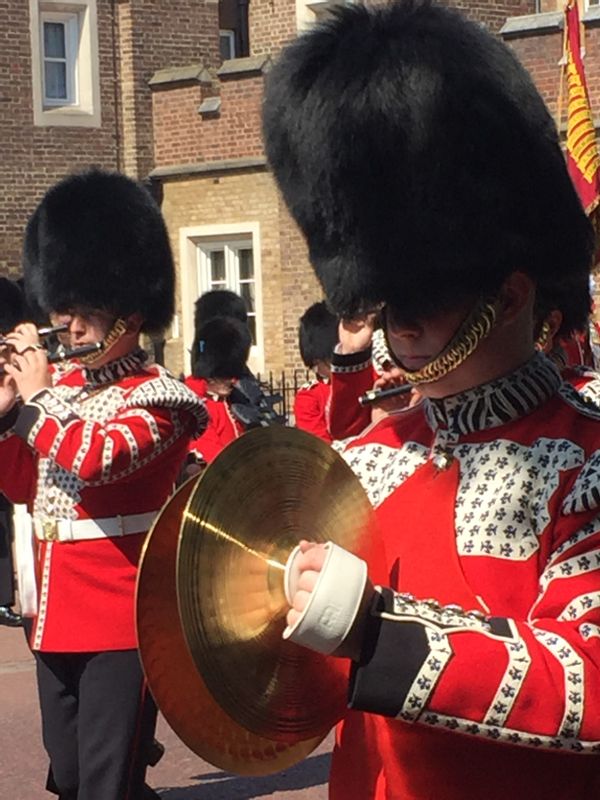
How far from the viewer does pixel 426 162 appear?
107 inches

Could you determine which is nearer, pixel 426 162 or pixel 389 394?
pixel 426 162

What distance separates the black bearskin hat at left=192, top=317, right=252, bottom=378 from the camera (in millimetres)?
10875

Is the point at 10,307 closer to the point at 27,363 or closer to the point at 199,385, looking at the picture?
the point at 199,385

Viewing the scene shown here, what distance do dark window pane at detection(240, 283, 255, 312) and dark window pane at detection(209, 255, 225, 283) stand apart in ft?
1.09

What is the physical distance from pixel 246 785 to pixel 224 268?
48.2 ft

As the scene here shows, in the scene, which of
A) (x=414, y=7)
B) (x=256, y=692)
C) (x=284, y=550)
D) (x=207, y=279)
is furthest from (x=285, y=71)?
(x=207, y=279)

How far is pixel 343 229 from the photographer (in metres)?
2.83

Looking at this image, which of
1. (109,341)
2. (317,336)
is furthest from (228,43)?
(109,341)

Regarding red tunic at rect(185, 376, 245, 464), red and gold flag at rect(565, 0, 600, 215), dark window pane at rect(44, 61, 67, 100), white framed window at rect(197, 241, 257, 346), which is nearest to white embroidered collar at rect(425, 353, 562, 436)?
red and gold flag at rect(565, 0, 600, 215)

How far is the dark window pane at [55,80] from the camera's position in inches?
846

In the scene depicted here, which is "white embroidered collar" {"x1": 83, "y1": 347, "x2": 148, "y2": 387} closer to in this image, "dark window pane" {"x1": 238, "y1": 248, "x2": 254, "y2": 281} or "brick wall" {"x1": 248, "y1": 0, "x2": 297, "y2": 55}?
"dark window pane" {"x1": 238, "y1": 248, "x2": 254, "y2": 281}

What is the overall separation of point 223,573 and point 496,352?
0.58 metres

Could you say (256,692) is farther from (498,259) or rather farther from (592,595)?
(498,259)

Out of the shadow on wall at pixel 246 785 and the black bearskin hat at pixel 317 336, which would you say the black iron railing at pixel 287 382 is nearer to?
the black bearskin hat at pixel 317 336
